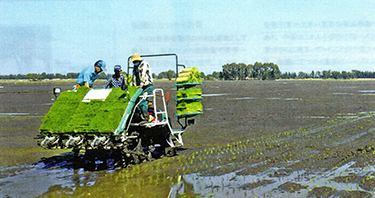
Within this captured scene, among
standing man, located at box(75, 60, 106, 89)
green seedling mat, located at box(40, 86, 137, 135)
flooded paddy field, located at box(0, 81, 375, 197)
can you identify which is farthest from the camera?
standing man, located at box(75, 60, 106, 89)

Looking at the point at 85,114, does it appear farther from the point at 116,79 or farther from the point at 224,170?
the point at 224,170

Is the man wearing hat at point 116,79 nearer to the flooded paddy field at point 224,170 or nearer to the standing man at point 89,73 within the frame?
the standing man at point 89,73

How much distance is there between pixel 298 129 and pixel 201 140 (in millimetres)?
4281

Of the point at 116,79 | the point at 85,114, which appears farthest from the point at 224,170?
the point at 116,79

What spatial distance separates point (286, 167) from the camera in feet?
31.0

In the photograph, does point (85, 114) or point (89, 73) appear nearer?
point (85, 114)

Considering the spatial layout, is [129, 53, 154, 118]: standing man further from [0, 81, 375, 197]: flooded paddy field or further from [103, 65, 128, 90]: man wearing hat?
[0, 81, 375, 197]: flooded paddy field

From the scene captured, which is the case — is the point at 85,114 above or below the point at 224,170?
above

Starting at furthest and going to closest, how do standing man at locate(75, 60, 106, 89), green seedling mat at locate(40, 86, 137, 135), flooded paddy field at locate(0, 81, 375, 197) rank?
standing man at locate(75, 60, 106, 89) < green seedling mat at locate(40, 86, 137, 135) < flooded paddy field at locate(0, 81, 375, 197)

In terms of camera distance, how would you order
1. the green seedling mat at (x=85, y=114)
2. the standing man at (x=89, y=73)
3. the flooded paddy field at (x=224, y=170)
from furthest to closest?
the standing man at (x=89, y=73) < the green seedling mat at (x=85, y=114) < the flooded paddy field at (x=224, y=170)

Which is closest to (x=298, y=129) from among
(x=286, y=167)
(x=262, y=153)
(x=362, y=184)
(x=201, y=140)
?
(x=201, y=140)

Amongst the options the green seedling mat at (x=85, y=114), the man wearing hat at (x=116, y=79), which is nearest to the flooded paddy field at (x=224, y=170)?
the green seedling mat at (x=85, y=114)

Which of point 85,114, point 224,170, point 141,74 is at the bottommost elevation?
point 224,170

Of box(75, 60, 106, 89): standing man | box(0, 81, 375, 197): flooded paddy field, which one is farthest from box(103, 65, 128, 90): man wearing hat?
box(0, 81, 375, 197): flooded paddy field
